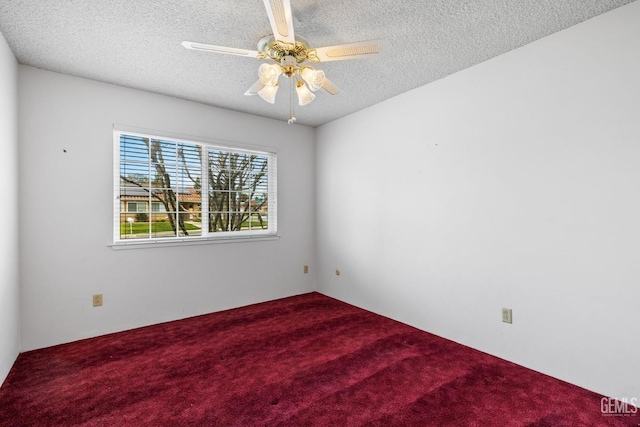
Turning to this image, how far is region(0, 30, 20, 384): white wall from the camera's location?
A: 2127 millimetres

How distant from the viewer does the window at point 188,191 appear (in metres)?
3.13

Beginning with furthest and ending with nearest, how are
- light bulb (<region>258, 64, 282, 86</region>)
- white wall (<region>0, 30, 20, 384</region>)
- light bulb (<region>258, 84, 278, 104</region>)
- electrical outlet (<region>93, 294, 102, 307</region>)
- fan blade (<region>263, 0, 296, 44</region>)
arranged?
electrical outlet (<region>93, 294, 102, 307</region>) < white wall (<region>0, 30, 20, 384</region>) < light bulb (<region>258, 84, 278, 104</region>) < light bulb (<region>258, 64, 282, 86</region>) < fan blade (<region>263, 0, 296, 44</region>)

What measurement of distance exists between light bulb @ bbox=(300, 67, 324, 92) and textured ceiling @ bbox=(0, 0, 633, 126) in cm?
35

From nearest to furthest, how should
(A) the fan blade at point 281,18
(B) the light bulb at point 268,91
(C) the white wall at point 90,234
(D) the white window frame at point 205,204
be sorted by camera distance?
(A) the fan blade at point 281,18 → (B) the light bulb at point 268,91 → (C) the white wall at point 90,234 → (D) the white window frame at point 205,204

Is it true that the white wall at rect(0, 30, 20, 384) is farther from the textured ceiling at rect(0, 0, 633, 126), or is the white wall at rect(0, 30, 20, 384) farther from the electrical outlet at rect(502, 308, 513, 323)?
the electrical outlet at rect(502, 308, 513, 323)

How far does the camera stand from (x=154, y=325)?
3205 mm

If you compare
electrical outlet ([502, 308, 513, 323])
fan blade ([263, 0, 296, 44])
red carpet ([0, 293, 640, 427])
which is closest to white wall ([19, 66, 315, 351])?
red carpet ([0, 293, 640, 427])

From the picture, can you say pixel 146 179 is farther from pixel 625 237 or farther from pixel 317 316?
pixel 625 237

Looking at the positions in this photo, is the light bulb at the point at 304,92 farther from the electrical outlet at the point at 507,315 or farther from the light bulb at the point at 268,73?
the electrical outlet at the point at 507,315

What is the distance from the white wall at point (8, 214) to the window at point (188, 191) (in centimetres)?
73

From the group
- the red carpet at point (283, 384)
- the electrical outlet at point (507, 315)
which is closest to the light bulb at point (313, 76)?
the red carpet at point (283, 384)

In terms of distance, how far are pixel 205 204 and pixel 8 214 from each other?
1654mm

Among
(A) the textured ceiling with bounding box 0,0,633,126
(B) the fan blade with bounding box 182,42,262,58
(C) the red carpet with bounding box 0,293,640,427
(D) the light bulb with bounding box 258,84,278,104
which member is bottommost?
(C) the red carpet with bounding box 0,293,640,427

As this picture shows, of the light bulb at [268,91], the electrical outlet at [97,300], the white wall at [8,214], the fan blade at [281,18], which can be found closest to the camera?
the fan blade at [281,18]
